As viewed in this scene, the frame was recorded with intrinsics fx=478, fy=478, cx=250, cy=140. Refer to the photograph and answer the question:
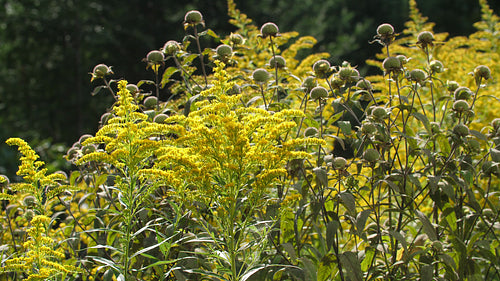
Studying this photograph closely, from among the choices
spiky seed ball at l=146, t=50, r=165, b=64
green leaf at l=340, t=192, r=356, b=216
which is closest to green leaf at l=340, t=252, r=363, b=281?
green leaf at l=340, t=192, r=356, b=216

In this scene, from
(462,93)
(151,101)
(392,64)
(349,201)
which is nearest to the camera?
(349,201)

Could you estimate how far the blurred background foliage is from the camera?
41.0ft

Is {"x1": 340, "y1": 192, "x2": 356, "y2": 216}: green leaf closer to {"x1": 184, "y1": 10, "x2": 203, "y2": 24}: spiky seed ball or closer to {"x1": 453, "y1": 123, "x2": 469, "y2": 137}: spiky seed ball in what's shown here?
{"x1": 453, "y1": 123, "x2": 469, "y2": 137}: spiky seed ball

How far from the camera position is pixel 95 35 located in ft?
45.1

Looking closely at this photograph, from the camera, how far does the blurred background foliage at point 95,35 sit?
12.5 metres

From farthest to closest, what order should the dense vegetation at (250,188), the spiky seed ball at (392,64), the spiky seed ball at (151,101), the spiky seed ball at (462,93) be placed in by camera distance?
1. the spiky seed ball at (151,101)
2. the spiky seed ball at (462,93)
3. the spiky seed ball at (392,64)
4. the dense vegetation at (250,188)

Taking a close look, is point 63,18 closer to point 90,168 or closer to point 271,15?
point 271,15

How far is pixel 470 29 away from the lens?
13.5m

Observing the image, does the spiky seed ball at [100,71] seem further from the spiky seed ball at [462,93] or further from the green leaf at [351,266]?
the spiky seed ball at [462,93]

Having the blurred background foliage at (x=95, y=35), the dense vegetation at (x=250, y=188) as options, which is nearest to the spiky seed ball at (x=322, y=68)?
the dense vegetation at (x=250, y=188)

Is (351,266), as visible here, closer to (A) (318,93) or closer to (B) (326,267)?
(B) (326,267)

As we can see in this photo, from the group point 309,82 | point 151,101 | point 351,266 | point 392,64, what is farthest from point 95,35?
point 351,266

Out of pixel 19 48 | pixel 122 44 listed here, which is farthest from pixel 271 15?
pixel 19 48

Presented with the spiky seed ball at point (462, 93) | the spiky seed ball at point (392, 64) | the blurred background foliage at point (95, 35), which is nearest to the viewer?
the spiky seed ball at point (392, 64)
